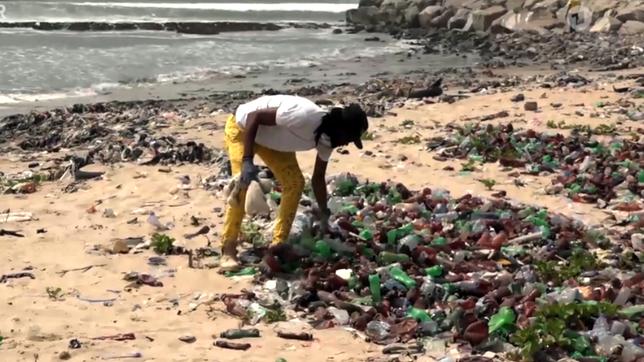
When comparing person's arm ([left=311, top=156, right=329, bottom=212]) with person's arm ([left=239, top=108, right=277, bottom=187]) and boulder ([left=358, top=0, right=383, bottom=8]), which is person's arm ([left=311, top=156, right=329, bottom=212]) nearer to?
person's arm ([left=239, top=108, right=277, bottom=187])

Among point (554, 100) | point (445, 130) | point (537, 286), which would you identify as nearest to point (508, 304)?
point (537, 286)

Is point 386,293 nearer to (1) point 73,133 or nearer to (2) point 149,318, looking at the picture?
(2) point 149,318

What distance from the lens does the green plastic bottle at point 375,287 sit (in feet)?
19.2

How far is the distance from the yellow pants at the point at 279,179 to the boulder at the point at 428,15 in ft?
109

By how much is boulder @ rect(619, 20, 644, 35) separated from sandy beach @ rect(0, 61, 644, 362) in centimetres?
1404

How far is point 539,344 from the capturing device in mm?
4871

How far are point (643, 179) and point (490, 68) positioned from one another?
1527 cm

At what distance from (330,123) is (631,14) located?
24.5 m

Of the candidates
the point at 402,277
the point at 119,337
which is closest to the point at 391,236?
the point at 402,277

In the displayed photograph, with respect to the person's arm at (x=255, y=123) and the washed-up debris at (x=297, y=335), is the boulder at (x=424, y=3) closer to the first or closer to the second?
the person's arm at (x=255, y=123)

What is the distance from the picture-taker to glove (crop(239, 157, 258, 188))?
20.7 ft

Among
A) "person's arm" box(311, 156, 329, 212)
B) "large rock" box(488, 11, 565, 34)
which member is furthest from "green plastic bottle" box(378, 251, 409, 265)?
"large rock" box(488, 11, 565, 34)

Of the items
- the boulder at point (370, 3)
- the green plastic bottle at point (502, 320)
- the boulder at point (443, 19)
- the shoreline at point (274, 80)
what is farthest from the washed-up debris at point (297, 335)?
the boulder at point (370, 3)

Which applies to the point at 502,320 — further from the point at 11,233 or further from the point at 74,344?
the point at 11,233
